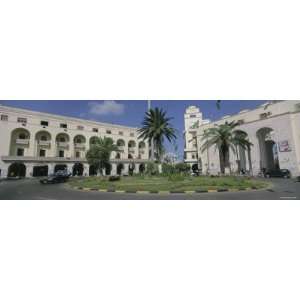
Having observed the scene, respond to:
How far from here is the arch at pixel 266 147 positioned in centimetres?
1489

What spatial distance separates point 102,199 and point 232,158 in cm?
1276

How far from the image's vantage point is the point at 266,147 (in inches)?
616

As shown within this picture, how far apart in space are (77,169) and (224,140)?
11.5 m

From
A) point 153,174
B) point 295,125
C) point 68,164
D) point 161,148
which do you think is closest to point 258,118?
point 295,125

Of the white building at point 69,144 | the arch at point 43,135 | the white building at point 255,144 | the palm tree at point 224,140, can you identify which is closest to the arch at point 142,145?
the white building at point 69,144

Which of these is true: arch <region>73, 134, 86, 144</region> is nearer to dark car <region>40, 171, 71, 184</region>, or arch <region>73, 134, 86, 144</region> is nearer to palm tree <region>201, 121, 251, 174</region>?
dark car <region>40, 171, 71, 184</region>

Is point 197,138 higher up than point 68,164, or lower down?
higher up

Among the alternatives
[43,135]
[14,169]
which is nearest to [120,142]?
[43,135]

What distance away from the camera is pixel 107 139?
11.7 meters

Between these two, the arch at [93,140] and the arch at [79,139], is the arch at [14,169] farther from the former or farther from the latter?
the arch at [93,140]

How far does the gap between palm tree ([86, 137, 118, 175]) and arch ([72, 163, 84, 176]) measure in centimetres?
95

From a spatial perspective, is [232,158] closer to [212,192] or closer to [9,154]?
[212,192]

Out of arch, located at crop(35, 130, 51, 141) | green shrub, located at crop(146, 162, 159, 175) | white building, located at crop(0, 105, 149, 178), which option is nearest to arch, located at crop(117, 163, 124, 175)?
white building, located at crop(0, 105, 149, 178)

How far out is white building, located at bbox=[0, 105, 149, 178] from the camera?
10305 mm
